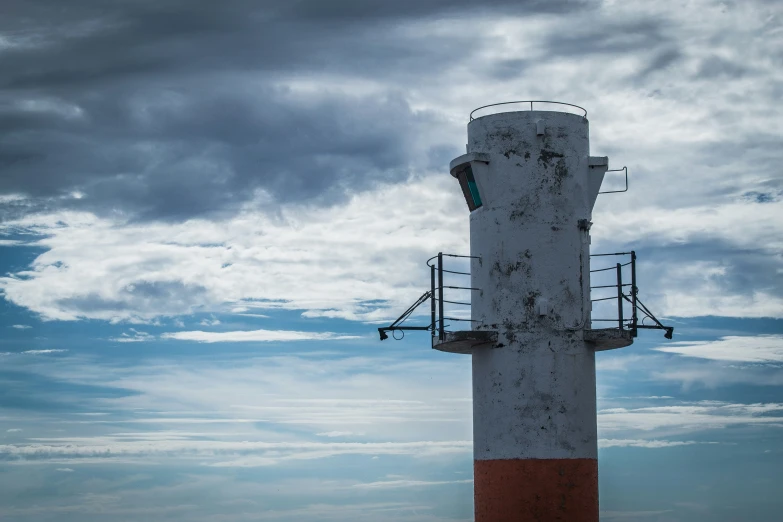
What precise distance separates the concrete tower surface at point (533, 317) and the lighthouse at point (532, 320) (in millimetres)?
21

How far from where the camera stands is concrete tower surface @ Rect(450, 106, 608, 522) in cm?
1956

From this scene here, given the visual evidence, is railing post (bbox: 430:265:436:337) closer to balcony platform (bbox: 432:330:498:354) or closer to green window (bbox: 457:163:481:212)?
balcony platform (bbox: 432:330:498:354)

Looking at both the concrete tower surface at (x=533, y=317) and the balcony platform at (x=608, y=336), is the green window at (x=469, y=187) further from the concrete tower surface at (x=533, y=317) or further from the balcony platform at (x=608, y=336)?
the balcony platform at (x=608, y=336)

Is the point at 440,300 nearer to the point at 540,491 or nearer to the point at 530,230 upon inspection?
the point at 530,230

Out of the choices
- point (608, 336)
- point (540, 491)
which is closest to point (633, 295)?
point (608, 336)

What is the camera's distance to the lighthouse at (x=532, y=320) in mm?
19578

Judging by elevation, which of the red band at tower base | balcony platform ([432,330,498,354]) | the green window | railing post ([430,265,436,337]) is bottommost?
the red band at tower base

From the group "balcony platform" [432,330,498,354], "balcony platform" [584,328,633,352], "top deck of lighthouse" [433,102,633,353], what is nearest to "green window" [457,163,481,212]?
"top deck of lighthouse" [433,102,633,353]

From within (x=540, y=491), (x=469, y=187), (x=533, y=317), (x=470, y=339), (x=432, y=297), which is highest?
(x=469, y=187)

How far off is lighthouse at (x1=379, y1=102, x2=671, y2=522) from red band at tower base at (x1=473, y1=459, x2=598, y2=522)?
0.02 m

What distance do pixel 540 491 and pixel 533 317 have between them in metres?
3.44

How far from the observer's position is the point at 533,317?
20031 mm

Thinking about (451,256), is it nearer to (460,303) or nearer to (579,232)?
(460,303)

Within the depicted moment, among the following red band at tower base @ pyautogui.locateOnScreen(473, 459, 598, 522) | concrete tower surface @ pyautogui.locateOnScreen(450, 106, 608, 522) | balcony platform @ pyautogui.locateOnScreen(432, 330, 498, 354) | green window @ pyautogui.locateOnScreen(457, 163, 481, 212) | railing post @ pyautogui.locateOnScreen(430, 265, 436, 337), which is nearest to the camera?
red band at tower base @ pyautogui.locateOnScreen(473, 459, 598, 522)
